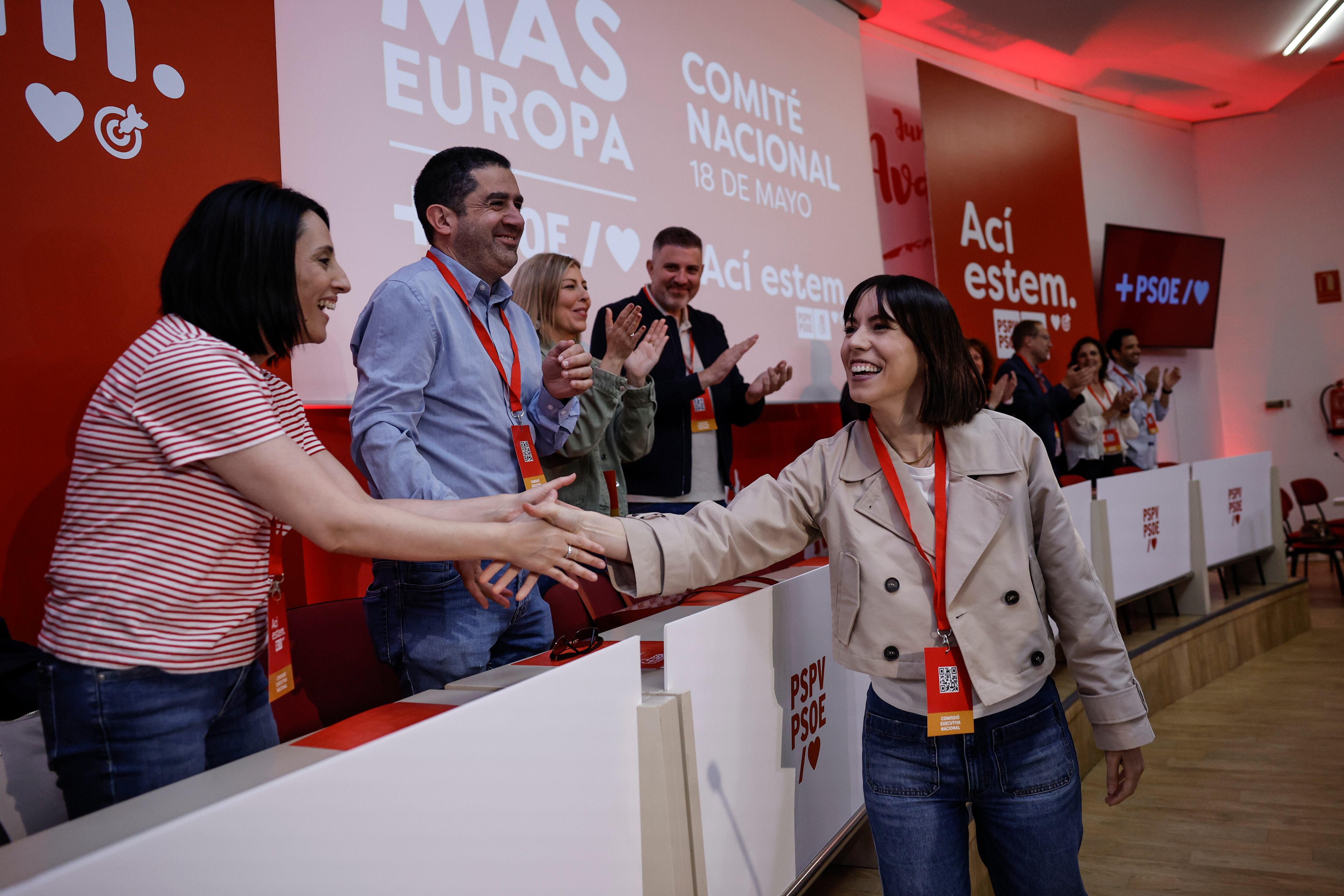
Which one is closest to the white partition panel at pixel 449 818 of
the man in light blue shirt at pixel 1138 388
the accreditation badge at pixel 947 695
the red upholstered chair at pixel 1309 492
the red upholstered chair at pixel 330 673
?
the accreditation badge at pixel 947 695

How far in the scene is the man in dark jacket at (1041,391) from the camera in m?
5.22


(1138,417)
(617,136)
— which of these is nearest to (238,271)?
(617,136)

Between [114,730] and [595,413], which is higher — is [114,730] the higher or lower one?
the lower one

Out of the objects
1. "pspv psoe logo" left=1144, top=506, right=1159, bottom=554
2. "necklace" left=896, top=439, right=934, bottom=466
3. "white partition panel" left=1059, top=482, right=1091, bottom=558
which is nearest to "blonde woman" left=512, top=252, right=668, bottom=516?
"necklace" left=896, top=439, right=934, bottom=466

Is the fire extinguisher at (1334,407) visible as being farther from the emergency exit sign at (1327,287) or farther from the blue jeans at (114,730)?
the blue jeans at (114,730)

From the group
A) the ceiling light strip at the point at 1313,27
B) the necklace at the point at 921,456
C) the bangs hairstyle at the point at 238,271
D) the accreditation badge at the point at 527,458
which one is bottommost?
the necklace at the point at 921,456

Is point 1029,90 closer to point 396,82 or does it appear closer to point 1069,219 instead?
point 1069,219

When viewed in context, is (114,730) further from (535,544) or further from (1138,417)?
(1138,417)

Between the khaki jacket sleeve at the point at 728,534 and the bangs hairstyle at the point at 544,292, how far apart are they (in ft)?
4.39

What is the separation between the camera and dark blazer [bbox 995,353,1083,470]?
17.0ft

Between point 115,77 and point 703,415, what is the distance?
209 cm

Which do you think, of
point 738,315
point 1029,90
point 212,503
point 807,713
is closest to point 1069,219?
point 1029,90

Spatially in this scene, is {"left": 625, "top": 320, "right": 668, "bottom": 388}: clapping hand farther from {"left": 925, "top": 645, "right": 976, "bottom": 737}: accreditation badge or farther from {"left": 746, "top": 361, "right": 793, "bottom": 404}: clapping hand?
{"left": 925, "top": 645, "right": 976, "bottom": 737}: accreditation badge

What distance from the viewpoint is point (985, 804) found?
1521 mm
